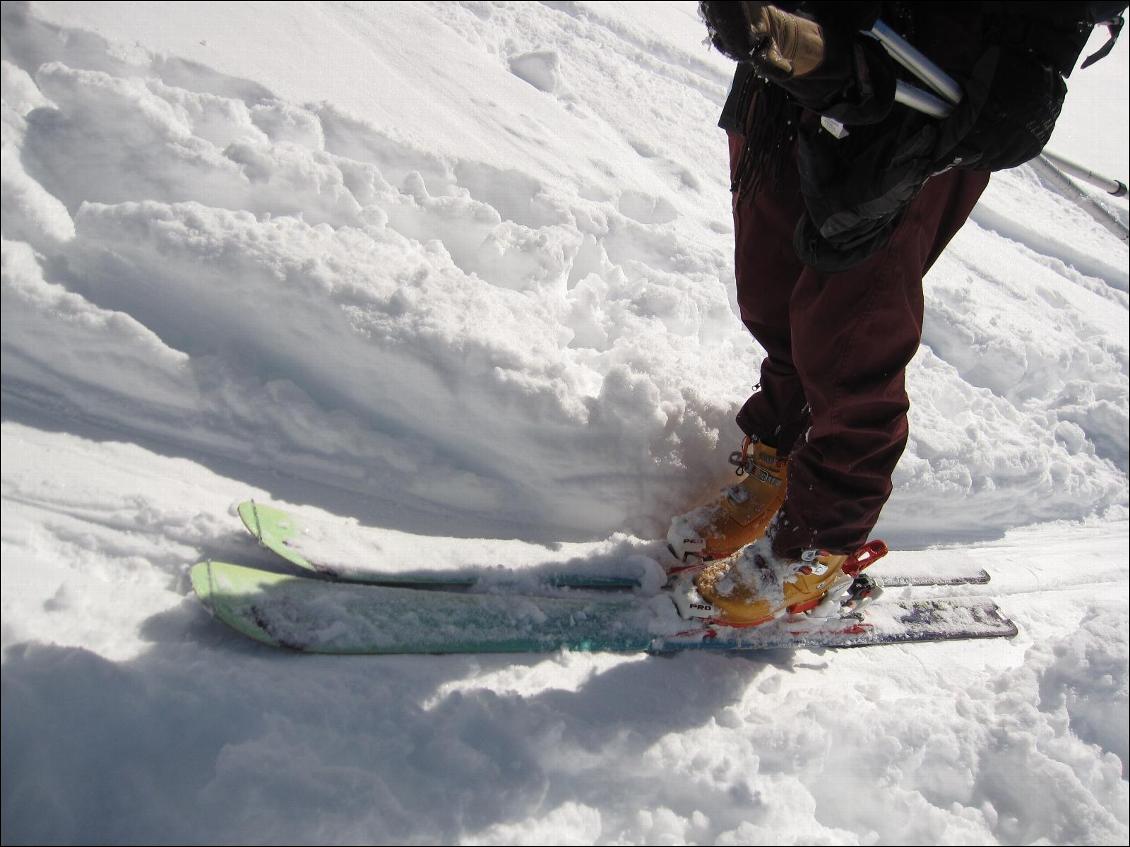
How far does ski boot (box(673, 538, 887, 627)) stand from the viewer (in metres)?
1.76

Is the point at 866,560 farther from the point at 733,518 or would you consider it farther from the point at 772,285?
the point at 772,285

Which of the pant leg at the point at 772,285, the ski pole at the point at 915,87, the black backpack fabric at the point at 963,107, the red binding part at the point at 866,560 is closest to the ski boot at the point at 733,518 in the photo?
the pant leg at the point at 772,285

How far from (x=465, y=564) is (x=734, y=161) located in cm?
123

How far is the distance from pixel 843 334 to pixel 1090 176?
2.13m

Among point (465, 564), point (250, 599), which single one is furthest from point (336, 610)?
point (465, 564)

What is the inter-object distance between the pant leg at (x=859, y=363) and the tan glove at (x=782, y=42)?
1.73 feet

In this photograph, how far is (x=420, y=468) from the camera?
2.01 meters

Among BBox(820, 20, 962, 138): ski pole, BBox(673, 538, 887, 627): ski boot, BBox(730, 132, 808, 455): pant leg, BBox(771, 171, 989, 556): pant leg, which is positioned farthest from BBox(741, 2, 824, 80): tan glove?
BBox(673, 538, 887, 627): ski boot

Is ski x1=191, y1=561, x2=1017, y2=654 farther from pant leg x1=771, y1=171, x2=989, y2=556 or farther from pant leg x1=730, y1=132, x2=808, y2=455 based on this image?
pant leg x1=730, y1=132, x2=808, y2=455

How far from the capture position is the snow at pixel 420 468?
1.23m

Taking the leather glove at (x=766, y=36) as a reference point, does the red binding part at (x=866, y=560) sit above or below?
below

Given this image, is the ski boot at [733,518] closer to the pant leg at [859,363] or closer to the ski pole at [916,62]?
the pant leg at [859,363]

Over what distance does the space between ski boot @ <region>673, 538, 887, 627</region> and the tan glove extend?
1.12 m

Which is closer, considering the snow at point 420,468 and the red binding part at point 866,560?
the snow at point 420,468
